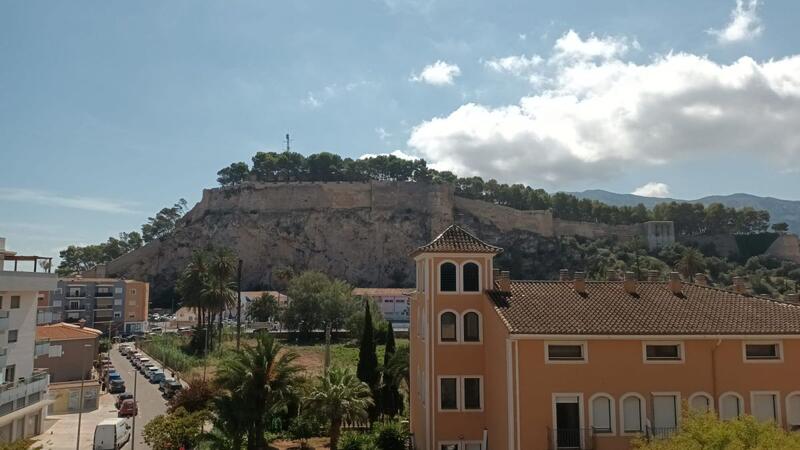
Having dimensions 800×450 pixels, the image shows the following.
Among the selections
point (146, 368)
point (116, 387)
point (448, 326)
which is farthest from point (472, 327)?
point (146, 368)

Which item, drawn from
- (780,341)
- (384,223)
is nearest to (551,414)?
(780,341)

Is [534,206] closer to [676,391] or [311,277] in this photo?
[311,277]

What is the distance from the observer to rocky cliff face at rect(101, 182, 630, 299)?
11881 centimetres

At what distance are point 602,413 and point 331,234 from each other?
103 meters

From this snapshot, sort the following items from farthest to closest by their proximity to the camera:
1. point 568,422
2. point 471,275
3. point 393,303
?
1. point 393,303
2. point 471,275
3. point 568,422

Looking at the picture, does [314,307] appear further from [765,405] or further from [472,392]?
[765,405]

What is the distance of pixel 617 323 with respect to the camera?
66.0 ft

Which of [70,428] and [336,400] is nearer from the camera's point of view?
[336,400]

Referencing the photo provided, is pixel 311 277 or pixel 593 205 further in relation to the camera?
pixel 593 205

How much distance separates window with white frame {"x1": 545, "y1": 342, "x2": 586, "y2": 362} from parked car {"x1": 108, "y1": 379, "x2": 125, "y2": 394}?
41172 millimetres

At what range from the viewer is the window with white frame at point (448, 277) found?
23.1 metres

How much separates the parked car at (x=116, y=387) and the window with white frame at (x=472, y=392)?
36.9 meters

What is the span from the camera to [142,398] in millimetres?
45219

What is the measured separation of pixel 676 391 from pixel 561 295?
A: 16.4 feet
